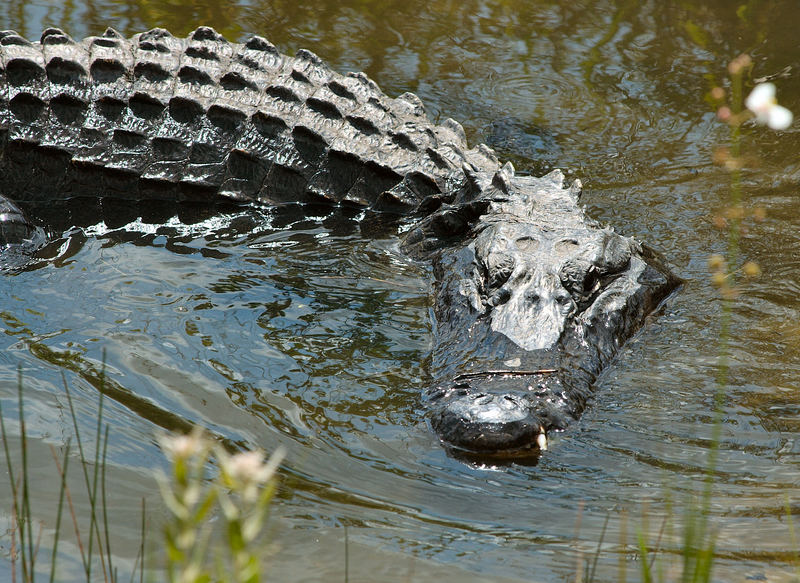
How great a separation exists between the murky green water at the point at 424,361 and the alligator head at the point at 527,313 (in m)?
0.11

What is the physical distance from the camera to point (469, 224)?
5070 mm

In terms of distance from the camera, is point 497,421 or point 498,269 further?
point 498,269

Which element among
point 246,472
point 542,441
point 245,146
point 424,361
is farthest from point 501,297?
point 246,472

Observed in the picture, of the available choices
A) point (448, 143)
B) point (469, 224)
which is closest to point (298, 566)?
point (469, 224)

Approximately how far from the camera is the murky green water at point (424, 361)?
252 centimetres

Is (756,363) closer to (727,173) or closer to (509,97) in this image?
(727,173)

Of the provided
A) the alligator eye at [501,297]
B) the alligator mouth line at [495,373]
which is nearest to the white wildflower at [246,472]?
the alligator mouth line at [495,373]

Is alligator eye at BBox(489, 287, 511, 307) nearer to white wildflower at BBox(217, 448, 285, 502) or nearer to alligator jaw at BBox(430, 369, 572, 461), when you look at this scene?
alligator jaw at BBox(430, 369, 572, 461)

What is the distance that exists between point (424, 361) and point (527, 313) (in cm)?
47

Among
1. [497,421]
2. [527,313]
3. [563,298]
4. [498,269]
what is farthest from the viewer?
[498,269]

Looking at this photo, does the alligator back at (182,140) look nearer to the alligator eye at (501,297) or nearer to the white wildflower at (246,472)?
the alligator eye at (501,297)

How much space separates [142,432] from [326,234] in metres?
2.42

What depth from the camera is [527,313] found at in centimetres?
362

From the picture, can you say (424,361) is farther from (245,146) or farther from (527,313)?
(245,146)
